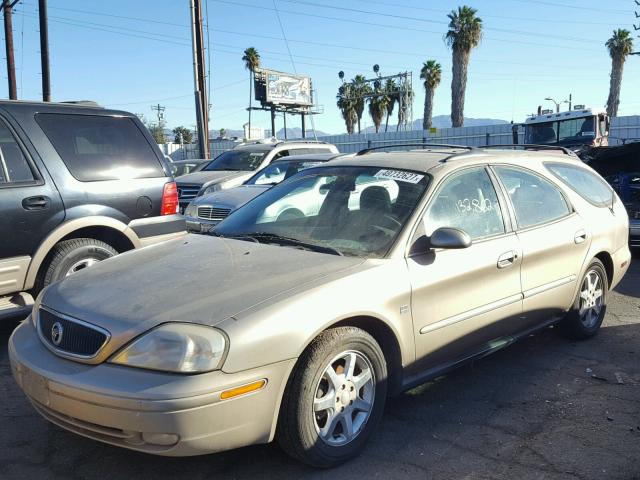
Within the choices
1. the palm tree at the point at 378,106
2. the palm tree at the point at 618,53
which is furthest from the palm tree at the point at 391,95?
the palm tree at the point at 618,53

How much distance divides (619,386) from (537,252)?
1.07m

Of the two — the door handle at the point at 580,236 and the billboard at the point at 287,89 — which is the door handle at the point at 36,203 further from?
the billboard at the point at 287,89

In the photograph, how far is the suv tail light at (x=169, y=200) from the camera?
571cm

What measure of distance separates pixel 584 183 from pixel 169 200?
381cm

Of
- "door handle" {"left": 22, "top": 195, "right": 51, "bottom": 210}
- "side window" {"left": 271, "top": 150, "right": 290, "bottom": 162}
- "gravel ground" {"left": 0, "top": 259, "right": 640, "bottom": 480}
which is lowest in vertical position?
"gravel ground" {"left": 0, "top": 259, "right": 640, "bottom": 480}

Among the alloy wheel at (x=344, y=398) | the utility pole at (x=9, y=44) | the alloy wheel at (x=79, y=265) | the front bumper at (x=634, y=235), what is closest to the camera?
the alloy wheel at (x=344, y=398)

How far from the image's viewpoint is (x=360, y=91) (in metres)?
65.3

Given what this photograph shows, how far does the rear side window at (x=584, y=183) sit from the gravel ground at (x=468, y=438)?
140 centimetres

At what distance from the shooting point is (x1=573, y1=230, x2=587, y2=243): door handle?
182 inches

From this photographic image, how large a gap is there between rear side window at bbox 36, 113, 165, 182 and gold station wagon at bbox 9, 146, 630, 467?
5.41ft

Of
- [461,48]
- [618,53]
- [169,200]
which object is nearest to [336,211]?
[169,200]

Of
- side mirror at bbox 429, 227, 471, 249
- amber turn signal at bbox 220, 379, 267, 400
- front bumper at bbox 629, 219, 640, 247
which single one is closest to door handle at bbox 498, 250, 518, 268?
side mirror at bbox 429, 227, 471, 249

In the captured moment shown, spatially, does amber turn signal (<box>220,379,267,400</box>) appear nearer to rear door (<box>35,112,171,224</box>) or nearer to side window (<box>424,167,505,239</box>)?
side window (<box>424,167,505,239</box>)

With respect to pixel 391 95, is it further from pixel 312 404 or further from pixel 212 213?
pixel 312 404
